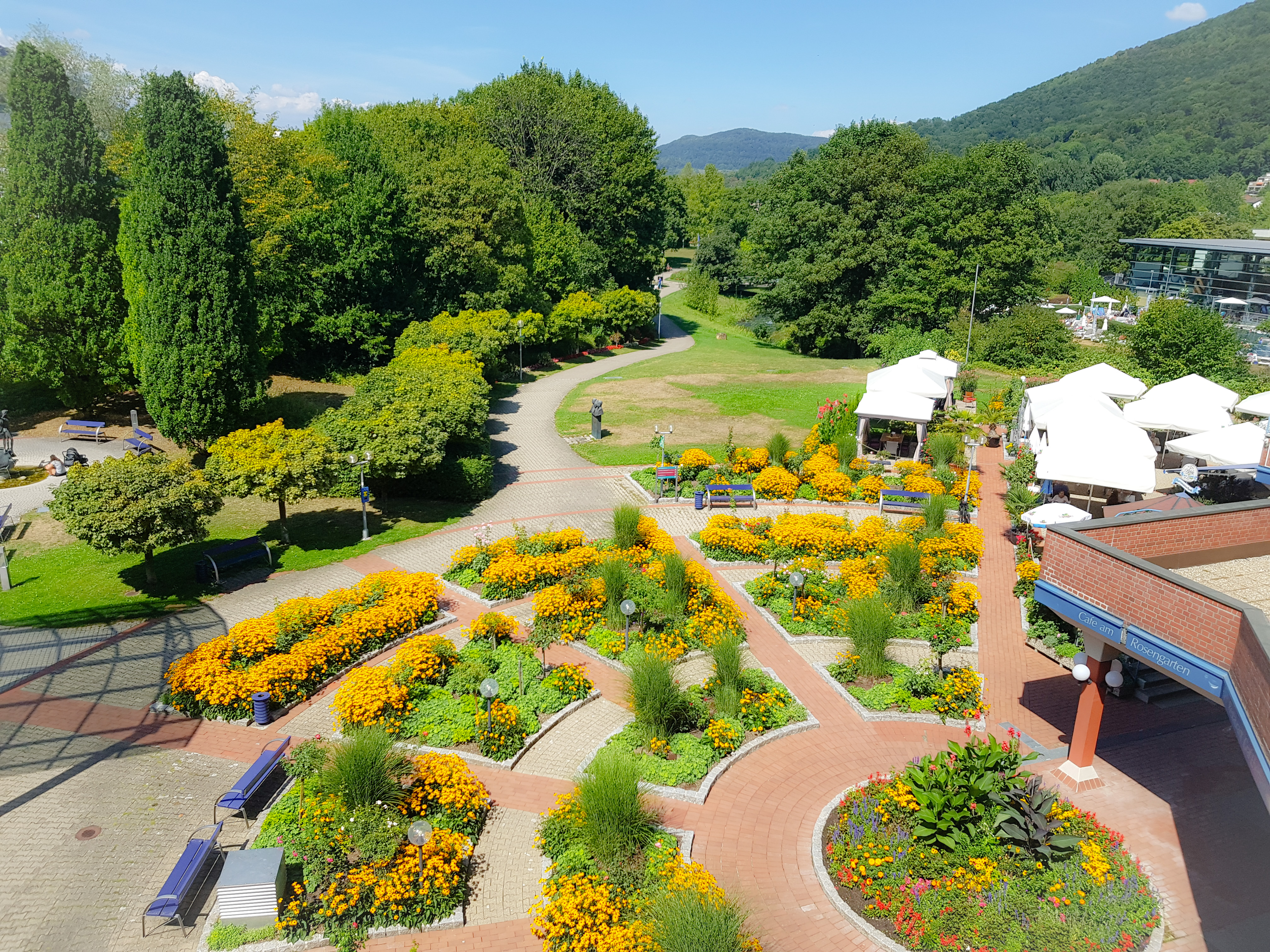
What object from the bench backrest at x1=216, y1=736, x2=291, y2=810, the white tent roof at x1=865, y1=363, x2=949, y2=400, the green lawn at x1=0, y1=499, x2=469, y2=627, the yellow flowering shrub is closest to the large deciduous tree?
the green lawn at x1=0, y1=499, x2=469, y2=627

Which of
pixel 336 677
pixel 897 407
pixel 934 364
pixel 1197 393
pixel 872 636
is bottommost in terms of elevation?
pixel 336 677

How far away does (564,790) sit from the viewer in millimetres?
10578

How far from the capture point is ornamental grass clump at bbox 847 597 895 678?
13102 millimetres

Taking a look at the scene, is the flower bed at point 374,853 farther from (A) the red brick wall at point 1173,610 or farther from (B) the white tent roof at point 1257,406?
(B) the white tent roof at point 1257,406

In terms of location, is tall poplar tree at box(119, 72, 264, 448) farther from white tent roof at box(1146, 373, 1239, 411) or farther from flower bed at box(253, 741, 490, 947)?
white tent roof at box(1146, 373, 1239, 411)

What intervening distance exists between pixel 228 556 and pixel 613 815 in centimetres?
1181

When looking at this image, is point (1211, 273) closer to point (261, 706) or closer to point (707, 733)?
point (707, 733)

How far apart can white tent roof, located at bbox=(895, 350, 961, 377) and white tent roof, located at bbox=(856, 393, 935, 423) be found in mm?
2846

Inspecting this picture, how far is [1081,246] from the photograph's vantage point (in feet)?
249

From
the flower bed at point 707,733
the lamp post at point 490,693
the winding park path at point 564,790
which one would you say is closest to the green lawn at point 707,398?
the winding park path at point 564,790

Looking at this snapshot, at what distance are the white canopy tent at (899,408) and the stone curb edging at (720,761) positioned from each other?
12.5 meters

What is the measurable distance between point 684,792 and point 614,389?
2607 cm

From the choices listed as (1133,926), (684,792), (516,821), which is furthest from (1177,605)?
(516,821)

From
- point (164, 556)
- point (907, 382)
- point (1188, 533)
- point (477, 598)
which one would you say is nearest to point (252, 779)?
point (477, 598)
